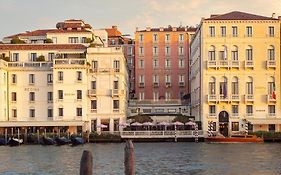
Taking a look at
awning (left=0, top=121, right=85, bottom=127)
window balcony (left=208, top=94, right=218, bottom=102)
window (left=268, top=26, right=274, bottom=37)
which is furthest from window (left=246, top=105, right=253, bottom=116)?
awning (left=0, top=121, right=85, bottom=127)

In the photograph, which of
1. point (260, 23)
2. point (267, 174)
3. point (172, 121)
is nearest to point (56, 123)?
point (172, 121)

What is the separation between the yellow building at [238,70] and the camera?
207ft

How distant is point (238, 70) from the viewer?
63.6 meters

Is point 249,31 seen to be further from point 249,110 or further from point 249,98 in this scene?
point 249,110

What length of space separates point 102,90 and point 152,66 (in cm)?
2583

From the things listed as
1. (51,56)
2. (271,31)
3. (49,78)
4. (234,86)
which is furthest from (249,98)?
(51,56)

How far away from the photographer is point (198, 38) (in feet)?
224

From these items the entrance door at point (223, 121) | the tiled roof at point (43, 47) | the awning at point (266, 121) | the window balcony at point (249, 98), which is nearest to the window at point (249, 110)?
the window balcony at point (249, 98)

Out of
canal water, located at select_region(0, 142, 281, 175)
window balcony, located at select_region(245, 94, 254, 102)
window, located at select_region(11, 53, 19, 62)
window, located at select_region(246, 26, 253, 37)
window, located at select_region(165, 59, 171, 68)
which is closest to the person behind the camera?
canal water, located at select_region(0, 142, 281, 175)

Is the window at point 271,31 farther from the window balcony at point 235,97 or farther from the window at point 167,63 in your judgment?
the window at point 167,63

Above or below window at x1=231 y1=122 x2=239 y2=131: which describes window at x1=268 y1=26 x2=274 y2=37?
above

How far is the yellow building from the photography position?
63062 mm

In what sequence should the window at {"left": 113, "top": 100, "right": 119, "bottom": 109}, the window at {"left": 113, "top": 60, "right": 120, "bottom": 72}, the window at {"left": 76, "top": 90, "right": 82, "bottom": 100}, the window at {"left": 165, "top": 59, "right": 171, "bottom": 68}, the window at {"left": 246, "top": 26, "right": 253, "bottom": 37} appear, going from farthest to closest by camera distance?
the window at {"left": 165, "top": 59, "right": 171, "bottom": 68}
the window at {"left": 113, "top": 60, "right": 120, "bottom": 72}
the window at {"left": 113, "top": 100, "right": 119, "bottom": 109}
the window at {"left": 246, "top": 26, "right": 253, "bottom": 37}
the window at {"left": 76, "top": 90, "right": 82, "bottom": 100}

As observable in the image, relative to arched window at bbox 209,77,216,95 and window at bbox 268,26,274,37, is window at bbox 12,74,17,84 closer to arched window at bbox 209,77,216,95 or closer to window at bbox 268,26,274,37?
arched window at bbox 209,77,216,95
